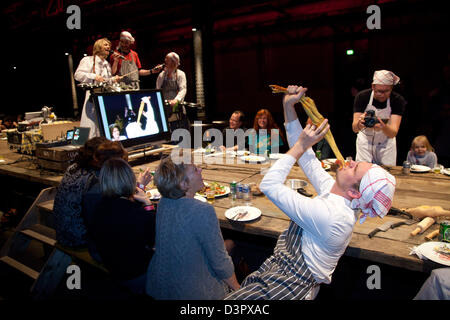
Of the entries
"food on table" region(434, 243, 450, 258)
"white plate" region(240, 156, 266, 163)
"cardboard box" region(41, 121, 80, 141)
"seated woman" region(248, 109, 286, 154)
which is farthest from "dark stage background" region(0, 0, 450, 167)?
"cardboard box" region(41, 121, 80, 141)

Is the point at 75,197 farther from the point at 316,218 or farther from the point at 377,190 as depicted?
the point at 377,190

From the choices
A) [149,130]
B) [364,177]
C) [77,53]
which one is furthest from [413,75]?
[77,53]

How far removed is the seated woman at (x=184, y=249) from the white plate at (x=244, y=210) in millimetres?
471

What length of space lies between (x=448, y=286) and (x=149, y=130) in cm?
310

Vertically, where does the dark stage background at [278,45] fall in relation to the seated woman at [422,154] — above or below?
above

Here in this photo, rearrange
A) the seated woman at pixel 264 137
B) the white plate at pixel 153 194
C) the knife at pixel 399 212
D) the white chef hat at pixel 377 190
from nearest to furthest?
the white chef hat at pixel 377 190 → the knife at pixel 399 212 → the white plate at pixel 153 194 → the seated woman at pixel 264 137

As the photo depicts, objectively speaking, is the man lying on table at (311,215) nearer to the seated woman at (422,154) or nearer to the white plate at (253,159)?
the white plate at (253,159)

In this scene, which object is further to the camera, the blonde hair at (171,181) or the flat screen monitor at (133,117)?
the flat screen monitor at (133,117)

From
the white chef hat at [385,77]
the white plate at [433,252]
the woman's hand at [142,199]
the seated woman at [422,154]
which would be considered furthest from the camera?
the seated woman at [422,154]

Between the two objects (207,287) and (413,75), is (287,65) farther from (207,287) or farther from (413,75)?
(207,287)

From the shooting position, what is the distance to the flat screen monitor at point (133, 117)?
3.30m

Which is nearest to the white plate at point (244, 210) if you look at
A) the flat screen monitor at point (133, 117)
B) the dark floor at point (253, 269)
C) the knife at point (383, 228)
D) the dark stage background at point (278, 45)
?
the dark floor at point (253, 269)

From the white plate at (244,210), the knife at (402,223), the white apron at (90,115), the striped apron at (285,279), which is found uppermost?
the white apron at (90,115)

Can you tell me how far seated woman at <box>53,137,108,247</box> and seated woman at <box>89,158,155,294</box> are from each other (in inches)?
19.9
